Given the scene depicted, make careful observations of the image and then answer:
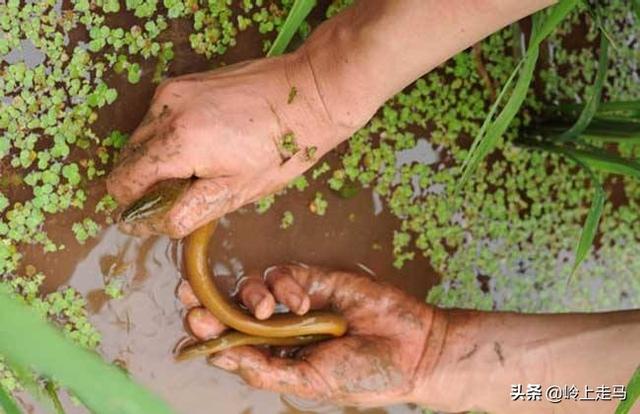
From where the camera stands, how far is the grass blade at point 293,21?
5.03ft

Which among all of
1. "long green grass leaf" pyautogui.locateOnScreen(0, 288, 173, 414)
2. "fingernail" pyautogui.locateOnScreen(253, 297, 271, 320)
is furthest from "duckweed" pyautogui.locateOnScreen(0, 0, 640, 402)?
"long green grass leaf" pyautogui.locateOnScreen(0, 288, 173, 414)

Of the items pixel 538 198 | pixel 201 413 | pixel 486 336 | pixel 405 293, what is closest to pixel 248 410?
pixel 201 413

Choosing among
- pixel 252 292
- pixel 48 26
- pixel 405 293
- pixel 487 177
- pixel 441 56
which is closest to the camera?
pixel 441 56

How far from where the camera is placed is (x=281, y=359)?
73.3 inches

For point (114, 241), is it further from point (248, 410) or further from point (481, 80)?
point (481, 80)

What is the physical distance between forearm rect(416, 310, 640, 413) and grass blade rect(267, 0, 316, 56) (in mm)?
762

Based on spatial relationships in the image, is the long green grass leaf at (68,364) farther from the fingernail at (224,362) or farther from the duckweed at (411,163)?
the fingernail at (224,362)

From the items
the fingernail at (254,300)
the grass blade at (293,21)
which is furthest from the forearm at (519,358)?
the grass blade at (293,21)

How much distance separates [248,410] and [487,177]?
2.75ft

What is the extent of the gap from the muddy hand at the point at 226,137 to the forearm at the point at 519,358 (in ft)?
1.96

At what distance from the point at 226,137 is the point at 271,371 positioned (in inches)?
22.7

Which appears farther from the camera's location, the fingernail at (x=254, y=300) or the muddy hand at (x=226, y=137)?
the fingernail at (x=254, y=300)

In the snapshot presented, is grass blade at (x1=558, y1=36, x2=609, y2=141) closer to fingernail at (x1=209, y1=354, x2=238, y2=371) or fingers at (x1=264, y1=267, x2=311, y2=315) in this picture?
fingers at (x1=264, y1=267, x2=311, y2=315)

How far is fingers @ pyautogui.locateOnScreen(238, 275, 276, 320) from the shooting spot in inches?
70.3
